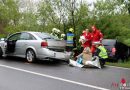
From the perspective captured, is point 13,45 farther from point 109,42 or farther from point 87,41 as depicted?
point 109,42

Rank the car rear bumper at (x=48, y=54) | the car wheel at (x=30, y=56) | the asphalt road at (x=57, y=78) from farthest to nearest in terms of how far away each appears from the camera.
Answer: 1. the car wheel at (x=30, y=56)
2. the car rear bumper at (x=48, y=54)
3. the asphalt road at (x=57, y=78)

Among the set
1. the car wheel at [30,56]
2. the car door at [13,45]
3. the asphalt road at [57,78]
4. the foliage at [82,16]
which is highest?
the foliage at [82,16]

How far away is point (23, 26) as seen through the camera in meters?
34.2

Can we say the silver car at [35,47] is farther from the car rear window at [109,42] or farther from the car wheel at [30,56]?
the car rear window at [109,42]

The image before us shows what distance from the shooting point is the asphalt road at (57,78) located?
8.45 meters

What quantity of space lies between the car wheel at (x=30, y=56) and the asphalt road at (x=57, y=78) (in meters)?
0.75

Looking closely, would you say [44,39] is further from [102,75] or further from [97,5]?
[97,5]

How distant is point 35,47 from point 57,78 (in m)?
3.68

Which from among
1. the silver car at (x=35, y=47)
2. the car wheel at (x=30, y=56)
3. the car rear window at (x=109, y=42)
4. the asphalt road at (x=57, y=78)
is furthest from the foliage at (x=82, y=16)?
the asphalt road at (x=57, y=78)

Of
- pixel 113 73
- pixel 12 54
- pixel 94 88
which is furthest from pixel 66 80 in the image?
pixel 12 54

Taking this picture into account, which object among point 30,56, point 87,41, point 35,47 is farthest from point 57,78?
point 87,41

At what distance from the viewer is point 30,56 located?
44.1ft

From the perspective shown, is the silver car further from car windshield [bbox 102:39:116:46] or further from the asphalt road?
car windshield [bbox 102:39:116:46]

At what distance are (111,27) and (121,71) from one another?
10.6m
